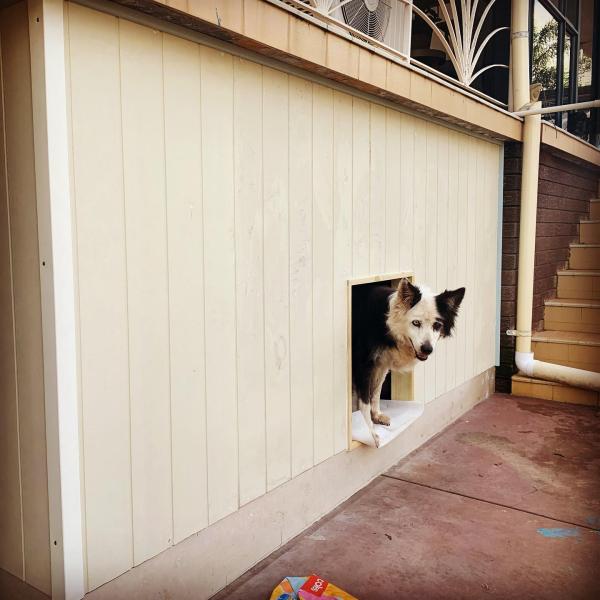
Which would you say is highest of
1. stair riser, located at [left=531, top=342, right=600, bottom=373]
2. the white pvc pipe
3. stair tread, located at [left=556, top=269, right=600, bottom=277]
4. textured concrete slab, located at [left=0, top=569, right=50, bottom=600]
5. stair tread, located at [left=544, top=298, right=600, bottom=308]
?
stair tread, located at [left=556, top=269, right=600, bottom=277]

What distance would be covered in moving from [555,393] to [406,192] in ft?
8.08

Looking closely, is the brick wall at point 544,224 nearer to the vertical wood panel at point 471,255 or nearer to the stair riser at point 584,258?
the stair riser at point 584,258

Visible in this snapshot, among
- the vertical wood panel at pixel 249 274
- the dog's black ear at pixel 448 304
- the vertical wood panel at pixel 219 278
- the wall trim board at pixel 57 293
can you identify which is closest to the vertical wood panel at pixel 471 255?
the dog's black ear at pixel 448 304

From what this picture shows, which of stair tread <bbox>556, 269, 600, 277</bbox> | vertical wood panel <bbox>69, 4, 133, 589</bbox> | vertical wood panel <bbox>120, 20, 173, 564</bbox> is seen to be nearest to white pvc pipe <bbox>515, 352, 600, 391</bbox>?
stair tread <bbox>556, 269, 600, 277</bbox>

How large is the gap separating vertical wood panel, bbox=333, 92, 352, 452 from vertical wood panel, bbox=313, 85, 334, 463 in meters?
0.04

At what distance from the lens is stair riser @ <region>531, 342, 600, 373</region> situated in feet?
15.9

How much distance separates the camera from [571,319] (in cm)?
541

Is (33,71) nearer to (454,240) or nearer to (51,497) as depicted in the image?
(51,497)

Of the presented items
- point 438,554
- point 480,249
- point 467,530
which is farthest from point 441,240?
point 438,554

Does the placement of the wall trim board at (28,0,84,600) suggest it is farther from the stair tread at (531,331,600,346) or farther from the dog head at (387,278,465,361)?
the stair tread at (531,331,600,346)

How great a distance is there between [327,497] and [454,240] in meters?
2.12

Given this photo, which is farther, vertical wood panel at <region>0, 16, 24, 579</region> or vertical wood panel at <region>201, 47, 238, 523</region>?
vertical wood panel at <region>201, 47, 238, 523</region>

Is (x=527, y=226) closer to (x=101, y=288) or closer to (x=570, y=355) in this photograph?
(x=570, y=355)

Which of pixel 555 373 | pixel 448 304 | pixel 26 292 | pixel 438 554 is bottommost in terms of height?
pixel 438 554
